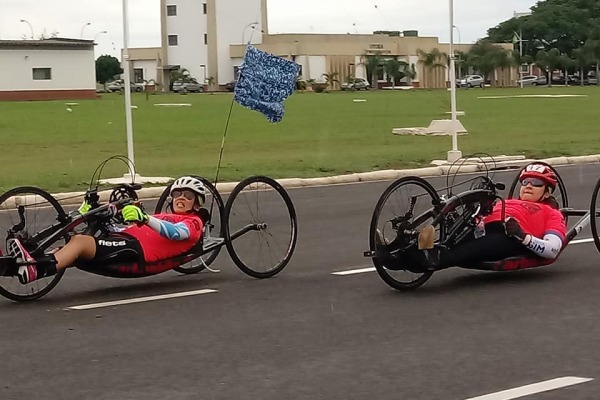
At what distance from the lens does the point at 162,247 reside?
30.6 feet

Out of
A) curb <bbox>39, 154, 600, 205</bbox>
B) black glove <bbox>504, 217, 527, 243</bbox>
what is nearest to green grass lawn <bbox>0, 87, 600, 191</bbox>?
curb <bbox>39, 154, 600, 205</bbox>

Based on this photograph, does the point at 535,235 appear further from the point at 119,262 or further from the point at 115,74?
the point at 115,74

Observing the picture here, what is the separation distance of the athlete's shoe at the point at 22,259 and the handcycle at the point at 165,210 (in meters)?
0.05

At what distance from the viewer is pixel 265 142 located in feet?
105

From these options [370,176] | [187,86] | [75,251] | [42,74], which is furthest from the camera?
[187,86]

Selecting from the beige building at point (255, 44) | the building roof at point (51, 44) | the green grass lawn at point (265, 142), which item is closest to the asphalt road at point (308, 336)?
the green grass lawn at point (265, 142)

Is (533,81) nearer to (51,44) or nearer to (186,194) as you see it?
(51,44)

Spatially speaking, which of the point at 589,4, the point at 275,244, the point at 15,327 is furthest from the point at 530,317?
the point at 589,4

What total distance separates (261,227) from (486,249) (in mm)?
2110

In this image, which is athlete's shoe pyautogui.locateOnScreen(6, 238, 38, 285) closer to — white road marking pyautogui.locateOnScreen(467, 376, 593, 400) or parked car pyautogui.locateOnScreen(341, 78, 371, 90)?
white road marking pyautogui.locateOnScreen(467, 376, 593, 400)

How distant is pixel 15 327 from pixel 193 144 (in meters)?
23.9

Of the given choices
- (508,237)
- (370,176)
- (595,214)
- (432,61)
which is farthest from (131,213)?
(432,61)

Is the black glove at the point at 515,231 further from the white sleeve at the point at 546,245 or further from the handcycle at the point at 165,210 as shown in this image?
the handcycle at the point at 165,210

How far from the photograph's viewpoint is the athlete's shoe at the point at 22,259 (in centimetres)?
854
